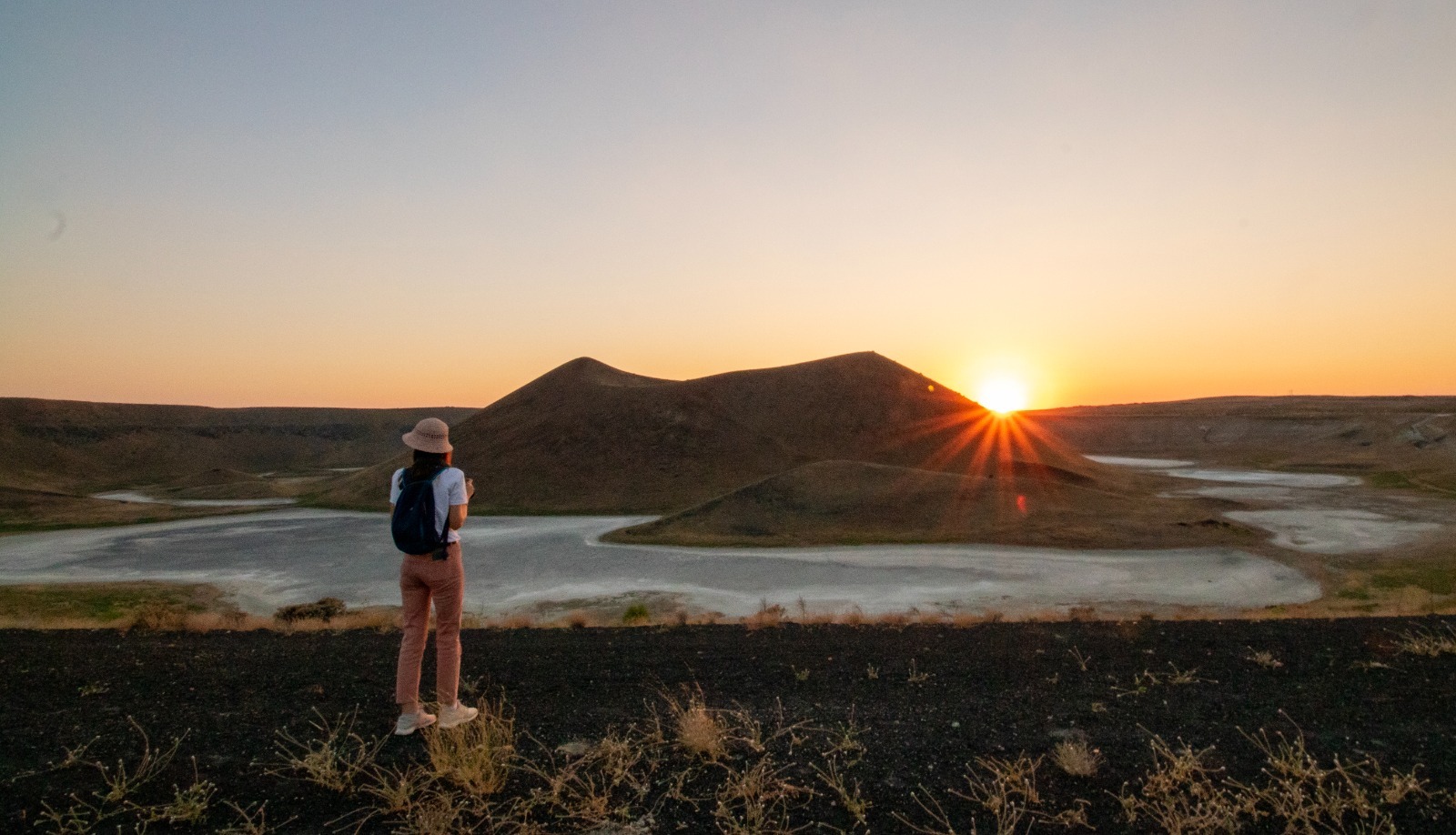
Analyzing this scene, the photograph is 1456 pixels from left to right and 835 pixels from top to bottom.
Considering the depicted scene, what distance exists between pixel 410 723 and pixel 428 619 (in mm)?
964

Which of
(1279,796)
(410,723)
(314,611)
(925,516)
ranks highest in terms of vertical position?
(410,723)

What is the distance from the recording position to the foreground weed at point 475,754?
573 cm

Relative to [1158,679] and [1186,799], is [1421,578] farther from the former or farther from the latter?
[1186,799]

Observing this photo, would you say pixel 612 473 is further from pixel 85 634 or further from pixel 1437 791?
pixel 1437 791

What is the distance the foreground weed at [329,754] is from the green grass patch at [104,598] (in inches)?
817

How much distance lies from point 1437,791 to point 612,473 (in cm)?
6319

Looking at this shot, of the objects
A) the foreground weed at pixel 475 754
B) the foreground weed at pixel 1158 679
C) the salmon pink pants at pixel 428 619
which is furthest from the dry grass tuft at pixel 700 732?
the foreground weed at pixel 1158 679

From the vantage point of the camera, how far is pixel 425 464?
22.9ft

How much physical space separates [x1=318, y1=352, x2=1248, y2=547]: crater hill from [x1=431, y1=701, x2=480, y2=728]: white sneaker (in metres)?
34.5

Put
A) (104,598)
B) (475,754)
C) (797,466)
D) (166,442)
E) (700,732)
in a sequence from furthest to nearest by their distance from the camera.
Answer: (166,442) < (797,466) < (104,598) < (700,732) < (475,754)

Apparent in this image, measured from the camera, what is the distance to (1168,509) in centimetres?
4466

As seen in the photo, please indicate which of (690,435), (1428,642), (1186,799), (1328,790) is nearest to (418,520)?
(1186,799)

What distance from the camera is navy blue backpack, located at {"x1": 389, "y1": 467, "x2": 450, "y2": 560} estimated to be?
6734mm

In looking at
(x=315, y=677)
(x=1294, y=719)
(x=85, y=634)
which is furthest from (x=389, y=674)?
(x=1294, y=719)
